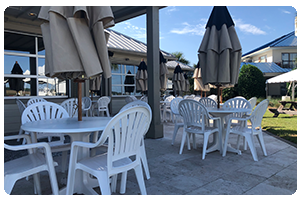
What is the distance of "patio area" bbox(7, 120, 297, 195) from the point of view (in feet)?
7.43

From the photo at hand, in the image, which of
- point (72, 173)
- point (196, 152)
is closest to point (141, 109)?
point (72, 173)

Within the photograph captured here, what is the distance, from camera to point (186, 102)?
11.6 ft

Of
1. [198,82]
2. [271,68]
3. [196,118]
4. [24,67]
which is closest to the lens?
[196,118]

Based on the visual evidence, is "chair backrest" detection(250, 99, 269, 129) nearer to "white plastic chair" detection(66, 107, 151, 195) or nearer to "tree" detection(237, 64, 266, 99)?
"white plastic chair" detection(66, 107, 151, 195)

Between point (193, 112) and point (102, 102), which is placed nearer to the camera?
point (193, 112)

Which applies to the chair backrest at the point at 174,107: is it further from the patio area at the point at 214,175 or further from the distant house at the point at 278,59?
the distant house at the point at 278,59

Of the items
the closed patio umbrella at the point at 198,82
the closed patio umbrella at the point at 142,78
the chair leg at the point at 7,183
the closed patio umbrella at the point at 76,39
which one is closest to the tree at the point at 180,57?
the closed patio umbrella at the point at 198,82

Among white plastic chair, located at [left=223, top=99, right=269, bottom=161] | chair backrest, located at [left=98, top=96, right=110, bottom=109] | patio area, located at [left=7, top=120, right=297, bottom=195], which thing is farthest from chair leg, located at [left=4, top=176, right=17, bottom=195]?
chair backrest, located at [left=98, top=96, right=110, bottom=109]

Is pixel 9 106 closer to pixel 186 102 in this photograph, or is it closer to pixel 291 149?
pixel 186 102

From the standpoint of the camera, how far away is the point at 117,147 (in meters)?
1.79

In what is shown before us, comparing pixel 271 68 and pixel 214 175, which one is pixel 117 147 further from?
pixel 271 68

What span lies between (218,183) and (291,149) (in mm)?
2211

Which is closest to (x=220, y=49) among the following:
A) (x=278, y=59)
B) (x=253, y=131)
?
(x=253, y=131)

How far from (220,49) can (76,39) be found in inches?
103
